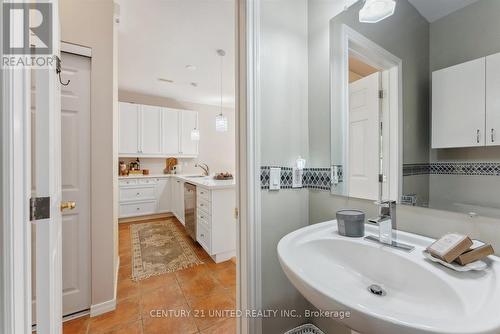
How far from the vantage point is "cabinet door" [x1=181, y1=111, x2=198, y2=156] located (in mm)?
4707

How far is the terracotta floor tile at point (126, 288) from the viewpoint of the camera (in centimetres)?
188

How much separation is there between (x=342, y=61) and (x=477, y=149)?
29.7 inches

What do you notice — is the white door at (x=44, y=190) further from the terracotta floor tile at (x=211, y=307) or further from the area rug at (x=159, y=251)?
the area rug at (x=159, y=251)

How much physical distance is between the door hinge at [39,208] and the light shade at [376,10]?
164cm

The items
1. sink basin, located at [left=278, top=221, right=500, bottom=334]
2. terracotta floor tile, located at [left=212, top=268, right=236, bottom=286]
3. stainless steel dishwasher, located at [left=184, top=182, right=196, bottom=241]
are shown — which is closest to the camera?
sink basin, located at [left=278, top=221, right=500, bottom=334]

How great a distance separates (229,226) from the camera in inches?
99.1

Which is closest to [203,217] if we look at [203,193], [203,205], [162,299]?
[203,205]

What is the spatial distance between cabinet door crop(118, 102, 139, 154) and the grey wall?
12.5ft

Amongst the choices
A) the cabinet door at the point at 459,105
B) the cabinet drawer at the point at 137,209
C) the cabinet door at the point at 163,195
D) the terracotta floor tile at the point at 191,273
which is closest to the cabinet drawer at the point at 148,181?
the cabinet door at the point at 163,195

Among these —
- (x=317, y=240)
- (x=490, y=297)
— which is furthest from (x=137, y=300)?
(x=490, y=297)

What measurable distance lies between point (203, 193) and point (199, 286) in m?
1.02

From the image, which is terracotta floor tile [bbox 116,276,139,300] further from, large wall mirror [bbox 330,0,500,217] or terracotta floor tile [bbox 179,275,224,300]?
large wall mirror [bbox 330,0,500,217]

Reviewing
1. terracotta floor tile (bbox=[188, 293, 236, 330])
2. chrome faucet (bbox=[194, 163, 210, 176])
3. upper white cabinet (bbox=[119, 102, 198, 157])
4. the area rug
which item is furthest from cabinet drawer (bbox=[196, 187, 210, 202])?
chrome faucet (bbox=[194, 163, 210, 176])

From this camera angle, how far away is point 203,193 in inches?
103
